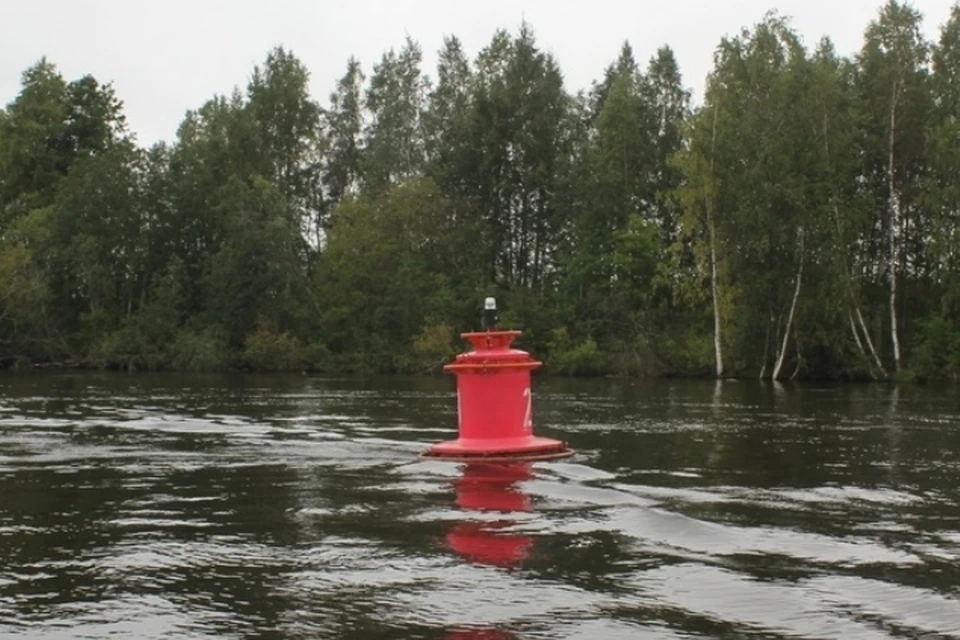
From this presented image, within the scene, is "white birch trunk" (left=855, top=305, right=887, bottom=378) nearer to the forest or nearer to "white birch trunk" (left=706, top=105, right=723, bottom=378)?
the forest

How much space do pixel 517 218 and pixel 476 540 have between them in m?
66.5

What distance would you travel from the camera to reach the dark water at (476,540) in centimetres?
507

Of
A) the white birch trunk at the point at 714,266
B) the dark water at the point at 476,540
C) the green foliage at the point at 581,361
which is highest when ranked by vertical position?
the white birch trunk at the point at 714,266

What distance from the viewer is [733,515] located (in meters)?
7.93

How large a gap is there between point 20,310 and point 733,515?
6298 cm

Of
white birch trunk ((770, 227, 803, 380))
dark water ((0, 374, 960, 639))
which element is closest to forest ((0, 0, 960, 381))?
white birch trunk ((770, 227, 803, 380))

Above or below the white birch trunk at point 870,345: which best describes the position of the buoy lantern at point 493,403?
below

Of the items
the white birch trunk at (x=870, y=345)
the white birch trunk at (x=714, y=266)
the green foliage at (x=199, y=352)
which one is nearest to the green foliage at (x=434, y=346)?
the green foliage at (x=199, y=352)

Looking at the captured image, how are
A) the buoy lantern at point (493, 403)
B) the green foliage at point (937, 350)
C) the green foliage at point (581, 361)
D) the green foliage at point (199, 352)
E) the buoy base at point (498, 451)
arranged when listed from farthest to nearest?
1. the green foliage at point (199, 352)
2. the green foliage at point (581, 361)
3. the green foliage at point (937, 350)
4. the buoy lantern at point (493, 403)
5. the buoy base at point (498, 451)

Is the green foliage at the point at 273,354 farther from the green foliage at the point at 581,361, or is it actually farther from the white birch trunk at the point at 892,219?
the white birch trunk at the point at 892,219

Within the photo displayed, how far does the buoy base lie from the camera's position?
1161cm

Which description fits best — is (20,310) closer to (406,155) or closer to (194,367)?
(194,367)

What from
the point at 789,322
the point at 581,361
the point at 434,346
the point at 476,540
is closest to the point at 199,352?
the point at 434,346

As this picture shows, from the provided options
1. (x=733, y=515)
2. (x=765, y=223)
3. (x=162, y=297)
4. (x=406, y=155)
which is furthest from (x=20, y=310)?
(x=733, y=515)
